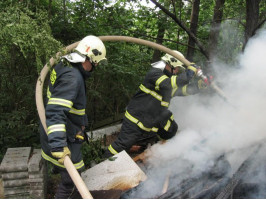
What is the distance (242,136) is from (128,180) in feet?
5.71

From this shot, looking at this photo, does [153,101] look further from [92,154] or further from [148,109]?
[92,154]

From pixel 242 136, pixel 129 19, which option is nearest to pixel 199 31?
pixel 129 19

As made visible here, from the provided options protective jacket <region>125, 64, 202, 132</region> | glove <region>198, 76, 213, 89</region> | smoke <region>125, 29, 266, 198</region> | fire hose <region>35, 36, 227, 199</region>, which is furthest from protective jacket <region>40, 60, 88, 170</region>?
glove <region>198, 76, 213, 89</region>

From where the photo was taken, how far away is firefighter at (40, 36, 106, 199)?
288cm

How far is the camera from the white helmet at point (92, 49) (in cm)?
337

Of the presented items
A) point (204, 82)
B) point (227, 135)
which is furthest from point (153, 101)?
point (227, 135)

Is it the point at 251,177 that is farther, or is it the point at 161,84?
the point at 161,84

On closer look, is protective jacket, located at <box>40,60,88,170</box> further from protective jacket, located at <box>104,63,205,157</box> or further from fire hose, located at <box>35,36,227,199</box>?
protective jacket, located at <box>104,63,205,157</box>

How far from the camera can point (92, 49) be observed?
3393 millimetres

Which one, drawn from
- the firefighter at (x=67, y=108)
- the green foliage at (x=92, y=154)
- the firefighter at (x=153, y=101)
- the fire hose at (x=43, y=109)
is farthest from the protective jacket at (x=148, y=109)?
the firefighter at (x=67, y=108)

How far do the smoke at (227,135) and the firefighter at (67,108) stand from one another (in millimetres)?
877

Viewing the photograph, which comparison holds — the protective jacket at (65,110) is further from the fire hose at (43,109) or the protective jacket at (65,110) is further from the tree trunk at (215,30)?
the tree trunk at (215,30)

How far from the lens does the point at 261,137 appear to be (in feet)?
12.2

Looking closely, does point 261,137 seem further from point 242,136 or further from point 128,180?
point 128,180
